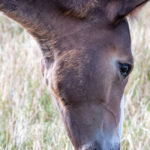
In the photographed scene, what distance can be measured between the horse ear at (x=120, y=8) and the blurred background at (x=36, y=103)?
3.2 inches

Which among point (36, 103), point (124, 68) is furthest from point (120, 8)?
point (36, 103)

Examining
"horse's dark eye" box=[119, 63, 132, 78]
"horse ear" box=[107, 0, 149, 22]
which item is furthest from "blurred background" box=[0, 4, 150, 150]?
"horse's dark eye" box=[119, 63, 132, 78]

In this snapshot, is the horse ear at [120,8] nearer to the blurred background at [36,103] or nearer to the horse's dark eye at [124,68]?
the blurred background at [36,103]

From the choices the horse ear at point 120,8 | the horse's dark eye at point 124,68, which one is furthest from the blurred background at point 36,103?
the horse's dark eye at point 124,68

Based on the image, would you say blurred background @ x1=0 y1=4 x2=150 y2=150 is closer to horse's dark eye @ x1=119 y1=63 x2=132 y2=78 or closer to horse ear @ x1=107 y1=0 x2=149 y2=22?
horse ear @ x1=107 y1=0 x2=149 y2=22

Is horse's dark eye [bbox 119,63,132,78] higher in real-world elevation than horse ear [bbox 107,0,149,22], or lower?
lower

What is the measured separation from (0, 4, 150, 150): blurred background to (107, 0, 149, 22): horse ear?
0.08 metres

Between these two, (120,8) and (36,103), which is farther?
(36,103)

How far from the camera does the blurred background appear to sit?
133 inches

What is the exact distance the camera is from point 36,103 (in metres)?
3.94

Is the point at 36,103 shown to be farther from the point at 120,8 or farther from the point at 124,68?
the point at 120,8

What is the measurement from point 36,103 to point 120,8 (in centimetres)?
158

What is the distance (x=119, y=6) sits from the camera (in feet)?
8.52

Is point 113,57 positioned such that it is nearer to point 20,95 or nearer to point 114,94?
point 114,94
